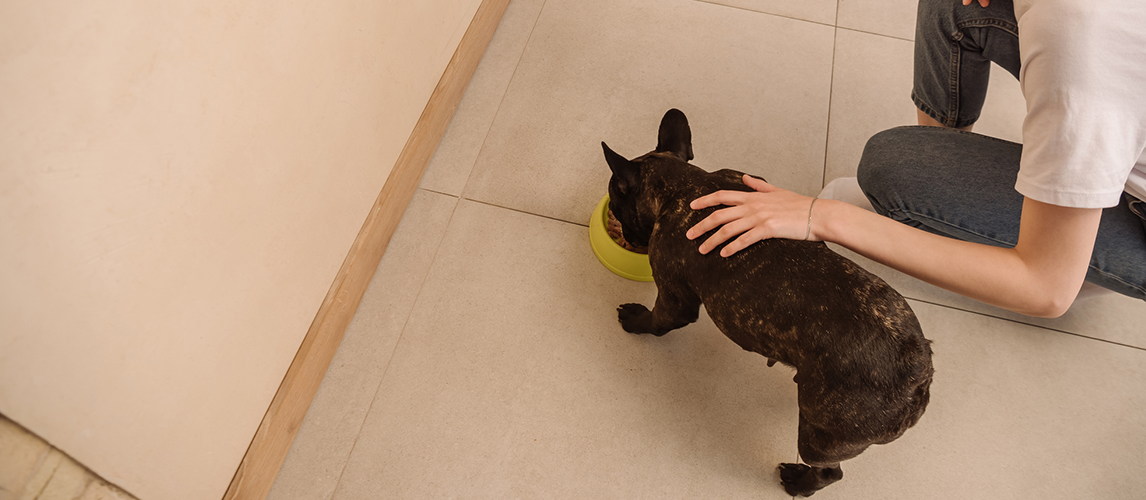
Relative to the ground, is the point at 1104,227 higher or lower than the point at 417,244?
higher

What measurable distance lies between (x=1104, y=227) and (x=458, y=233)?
218cm

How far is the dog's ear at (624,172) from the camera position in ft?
5.90

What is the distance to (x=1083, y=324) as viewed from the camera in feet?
7.47

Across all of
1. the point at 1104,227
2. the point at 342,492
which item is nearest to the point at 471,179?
the point at 342,492

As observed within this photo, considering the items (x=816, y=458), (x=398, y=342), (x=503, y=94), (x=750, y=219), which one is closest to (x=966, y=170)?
(x=750, y=219)

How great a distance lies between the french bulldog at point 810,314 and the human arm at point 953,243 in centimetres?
5

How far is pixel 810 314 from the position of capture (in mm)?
1449

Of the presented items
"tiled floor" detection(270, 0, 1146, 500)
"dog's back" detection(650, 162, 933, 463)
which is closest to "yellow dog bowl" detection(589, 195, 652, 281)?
"tiled floor" detection(270, 0, 1146, 500)

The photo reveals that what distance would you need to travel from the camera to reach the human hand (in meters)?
1.56

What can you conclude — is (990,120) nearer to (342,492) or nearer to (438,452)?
(438,452)

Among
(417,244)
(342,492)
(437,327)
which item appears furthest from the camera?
(417,244)

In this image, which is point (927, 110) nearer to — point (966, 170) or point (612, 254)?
point (966, 170)

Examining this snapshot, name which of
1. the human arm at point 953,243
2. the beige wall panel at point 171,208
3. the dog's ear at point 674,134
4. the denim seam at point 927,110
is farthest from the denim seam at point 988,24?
the beige wall panel at point 171,208

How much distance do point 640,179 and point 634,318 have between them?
1.89ft
